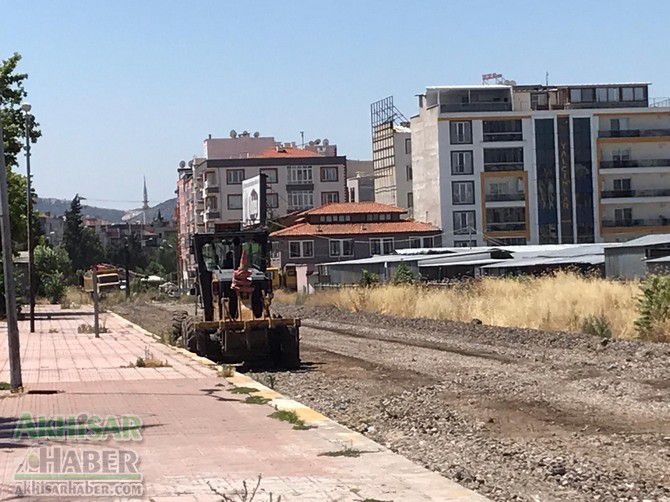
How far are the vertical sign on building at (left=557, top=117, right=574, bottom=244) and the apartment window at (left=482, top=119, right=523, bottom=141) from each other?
3366 mm

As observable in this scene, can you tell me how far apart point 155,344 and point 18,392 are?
38.6ft

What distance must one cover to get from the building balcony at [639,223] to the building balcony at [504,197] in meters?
7.05

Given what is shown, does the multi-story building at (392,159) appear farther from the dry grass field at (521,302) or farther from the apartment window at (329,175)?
the dry grass field at (521,302)

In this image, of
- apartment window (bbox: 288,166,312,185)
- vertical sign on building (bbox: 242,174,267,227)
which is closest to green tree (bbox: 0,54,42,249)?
vertical sign on building (bbox: 242,174,267,227)

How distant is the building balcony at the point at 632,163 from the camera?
95250 mm

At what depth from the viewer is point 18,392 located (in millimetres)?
16734

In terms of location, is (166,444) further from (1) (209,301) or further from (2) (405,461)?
(1) (209,301)

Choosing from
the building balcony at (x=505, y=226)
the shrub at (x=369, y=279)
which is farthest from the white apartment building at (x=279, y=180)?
the shrub at (x=369, y=279)

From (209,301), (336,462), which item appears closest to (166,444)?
(336,462)

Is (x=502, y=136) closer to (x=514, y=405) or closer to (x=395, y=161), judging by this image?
(x=395, y=161)

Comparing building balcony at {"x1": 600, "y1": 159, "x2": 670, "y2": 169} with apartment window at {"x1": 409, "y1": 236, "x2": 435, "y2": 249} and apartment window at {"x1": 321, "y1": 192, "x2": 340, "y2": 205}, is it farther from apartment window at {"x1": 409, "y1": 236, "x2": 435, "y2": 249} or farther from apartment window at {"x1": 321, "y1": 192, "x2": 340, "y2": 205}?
apartment window at {"x1": 321, "y1": 192, "x2": 340, "y2": 205}

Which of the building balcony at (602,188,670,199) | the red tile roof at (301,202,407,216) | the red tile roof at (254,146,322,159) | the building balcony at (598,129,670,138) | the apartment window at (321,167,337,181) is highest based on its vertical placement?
the red tile roof at (254,146,322,159)

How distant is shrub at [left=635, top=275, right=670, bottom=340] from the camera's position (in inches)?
989

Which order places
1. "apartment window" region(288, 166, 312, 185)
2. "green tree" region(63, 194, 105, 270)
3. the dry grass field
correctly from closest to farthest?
the dry grass field → "apartment window" region(288, 166, 312, 185) → "green tree" region(63, 194, 105, 270)
